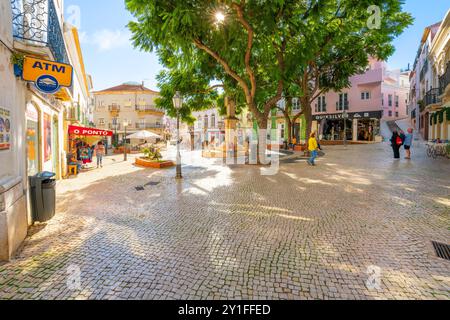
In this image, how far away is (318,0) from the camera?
→ 34.2 ft

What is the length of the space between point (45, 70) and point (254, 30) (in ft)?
28.4

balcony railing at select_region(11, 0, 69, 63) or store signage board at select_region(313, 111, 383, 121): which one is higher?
store signage board at select_region(313, 111, 383, 121)

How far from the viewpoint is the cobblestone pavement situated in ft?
10.2

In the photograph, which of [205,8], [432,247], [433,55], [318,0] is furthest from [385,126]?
[432,247]

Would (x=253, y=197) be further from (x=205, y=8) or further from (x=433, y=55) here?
(x=433, y=55)

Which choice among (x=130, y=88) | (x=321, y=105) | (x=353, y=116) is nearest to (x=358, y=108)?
(x=353, y=116)

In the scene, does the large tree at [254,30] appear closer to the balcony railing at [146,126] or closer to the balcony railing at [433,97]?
the balcony railing at [433,97]

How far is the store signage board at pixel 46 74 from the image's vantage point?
4781 millimetres

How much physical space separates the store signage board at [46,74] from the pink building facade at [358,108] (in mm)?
27450

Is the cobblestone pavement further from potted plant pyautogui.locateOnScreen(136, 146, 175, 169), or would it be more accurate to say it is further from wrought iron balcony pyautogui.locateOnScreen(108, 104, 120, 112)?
wrought iron balcony pyautogui.locateOnScreen(108, 104, 120, 112)

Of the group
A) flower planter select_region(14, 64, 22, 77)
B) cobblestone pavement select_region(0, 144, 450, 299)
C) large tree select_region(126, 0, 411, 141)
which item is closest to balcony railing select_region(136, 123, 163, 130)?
large tree select_region(126, 0, 411, 141)

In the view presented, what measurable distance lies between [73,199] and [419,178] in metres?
11.8

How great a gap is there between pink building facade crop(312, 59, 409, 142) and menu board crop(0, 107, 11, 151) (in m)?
28.4

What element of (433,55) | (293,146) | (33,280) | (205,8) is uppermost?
(433,55)
